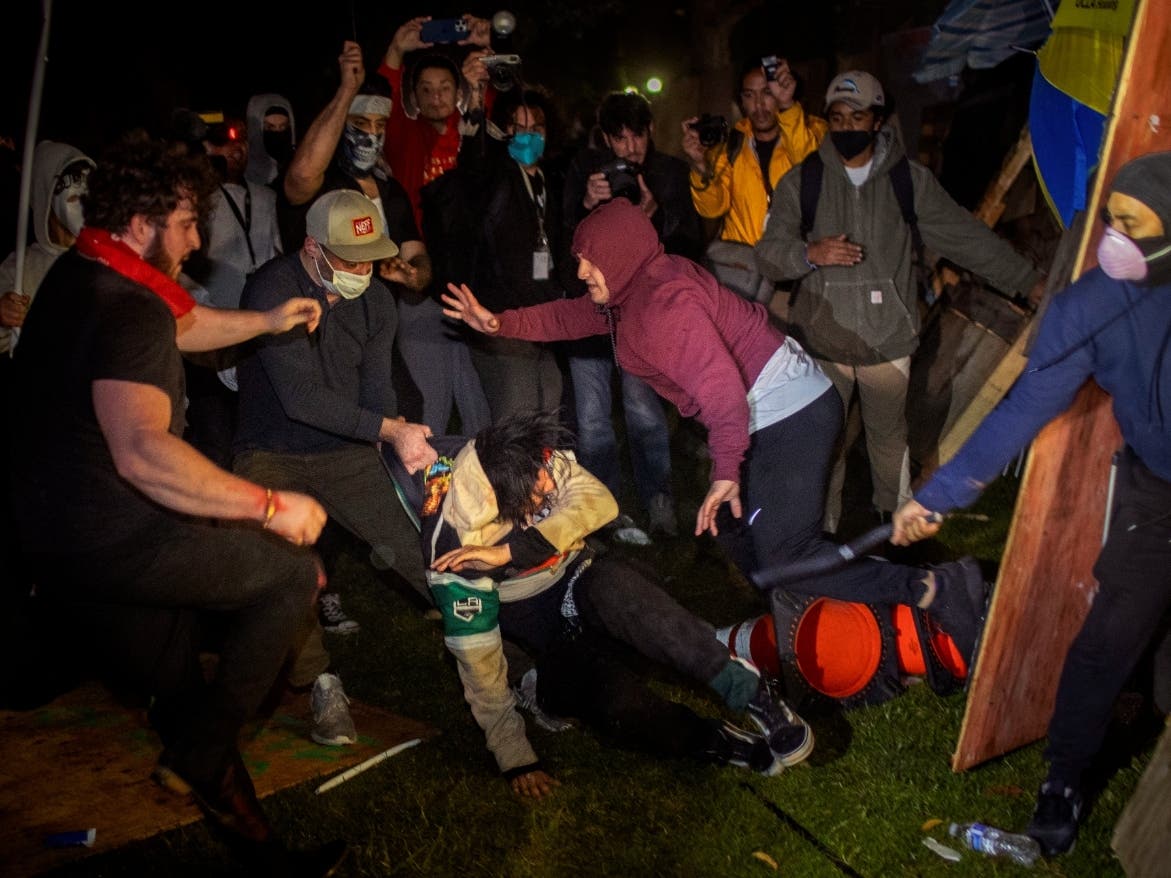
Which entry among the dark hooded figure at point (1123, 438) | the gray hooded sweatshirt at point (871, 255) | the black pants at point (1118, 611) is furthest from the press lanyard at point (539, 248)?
the black pants at point (1118, 611)

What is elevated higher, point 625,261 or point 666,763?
point 625,261

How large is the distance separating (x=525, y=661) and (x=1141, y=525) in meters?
2.44

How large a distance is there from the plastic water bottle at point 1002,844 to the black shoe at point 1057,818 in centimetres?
4

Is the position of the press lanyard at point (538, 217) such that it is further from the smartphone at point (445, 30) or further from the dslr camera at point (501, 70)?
the smartphone at point (445, 30)

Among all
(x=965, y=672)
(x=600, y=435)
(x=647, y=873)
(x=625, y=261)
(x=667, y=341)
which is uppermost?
(x=625, y=261)

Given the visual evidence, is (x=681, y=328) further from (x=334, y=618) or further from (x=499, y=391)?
(x=334, y=618)

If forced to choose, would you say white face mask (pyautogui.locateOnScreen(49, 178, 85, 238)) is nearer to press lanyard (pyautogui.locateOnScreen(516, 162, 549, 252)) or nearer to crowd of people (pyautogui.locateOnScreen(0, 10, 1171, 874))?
crowd of people (pyautogui.locateOnScreen(0, 10, 1171, 874))

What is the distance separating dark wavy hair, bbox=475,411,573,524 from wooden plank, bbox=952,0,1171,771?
162 centimetres

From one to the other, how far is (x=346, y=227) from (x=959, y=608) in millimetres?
2911

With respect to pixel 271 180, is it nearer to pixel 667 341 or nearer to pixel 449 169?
pixel 449 169

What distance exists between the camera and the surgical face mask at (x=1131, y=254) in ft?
9.82

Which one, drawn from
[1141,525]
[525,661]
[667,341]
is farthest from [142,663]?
[1141,525]

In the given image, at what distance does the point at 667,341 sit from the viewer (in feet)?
13.2

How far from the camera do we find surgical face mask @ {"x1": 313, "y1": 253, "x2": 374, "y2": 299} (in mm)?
4477
